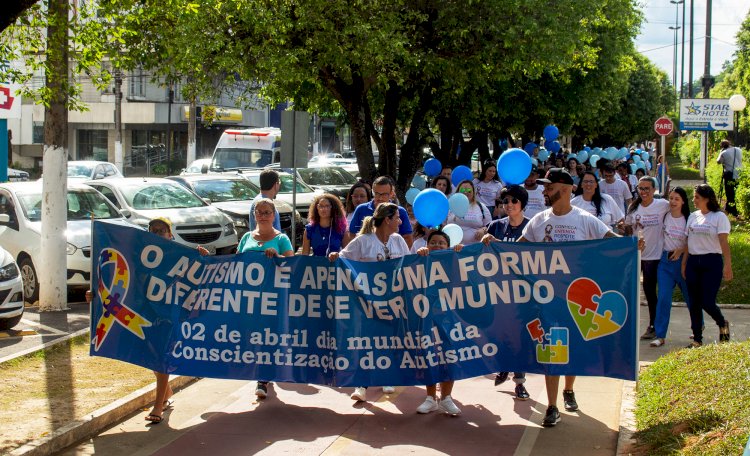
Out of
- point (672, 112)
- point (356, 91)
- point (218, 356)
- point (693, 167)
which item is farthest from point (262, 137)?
point (672, 112)

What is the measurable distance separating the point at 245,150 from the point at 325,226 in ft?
61.0

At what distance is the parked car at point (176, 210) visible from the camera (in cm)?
1673

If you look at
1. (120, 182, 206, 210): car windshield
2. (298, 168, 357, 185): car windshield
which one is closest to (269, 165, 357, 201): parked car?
(298, 168, 357, 185): car windshield

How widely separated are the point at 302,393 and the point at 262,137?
19.6m

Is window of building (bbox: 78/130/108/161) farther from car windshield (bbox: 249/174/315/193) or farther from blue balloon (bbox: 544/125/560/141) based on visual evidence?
car windshield (bbox: 249/174/315/193)

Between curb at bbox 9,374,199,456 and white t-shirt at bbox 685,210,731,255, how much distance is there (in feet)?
17.5

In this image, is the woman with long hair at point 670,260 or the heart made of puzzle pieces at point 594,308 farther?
the woman with long hair at point 670,260

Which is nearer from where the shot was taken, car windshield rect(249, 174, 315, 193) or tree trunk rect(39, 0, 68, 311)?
tree trunk rect(39, 0, 68, 311)

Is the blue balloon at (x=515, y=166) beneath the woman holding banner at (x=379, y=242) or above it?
above

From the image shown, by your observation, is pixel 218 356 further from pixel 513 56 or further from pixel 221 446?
pixel 513 56

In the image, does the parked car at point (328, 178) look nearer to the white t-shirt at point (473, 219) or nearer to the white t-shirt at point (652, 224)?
the white t-shirt at point (473, 219)

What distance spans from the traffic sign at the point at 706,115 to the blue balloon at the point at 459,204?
51.5 ft

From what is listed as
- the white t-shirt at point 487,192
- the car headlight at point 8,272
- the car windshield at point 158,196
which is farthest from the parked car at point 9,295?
the white t-shirt at point 487,192

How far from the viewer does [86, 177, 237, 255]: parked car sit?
16.7m
